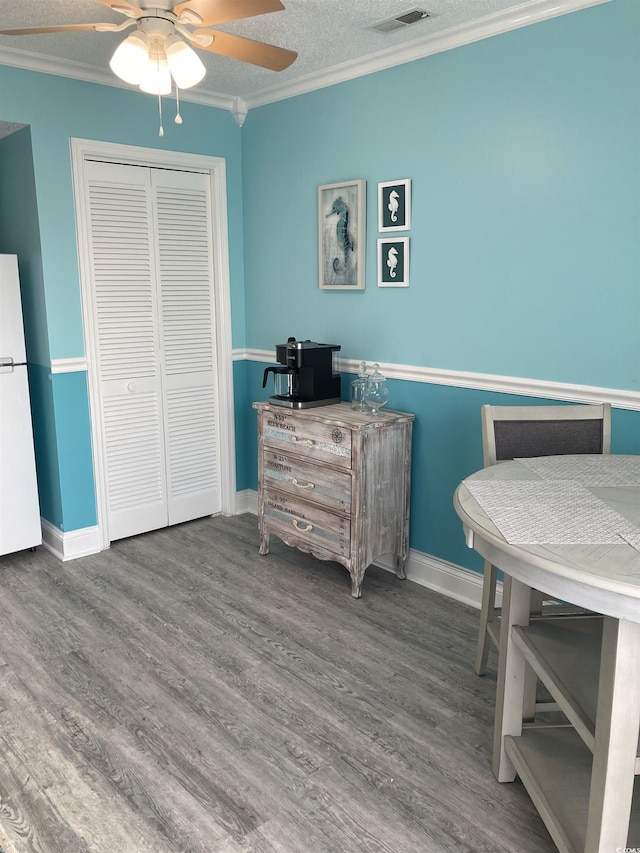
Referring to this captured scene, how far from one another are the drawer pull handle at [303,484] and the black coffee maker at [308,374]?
373 millimetres

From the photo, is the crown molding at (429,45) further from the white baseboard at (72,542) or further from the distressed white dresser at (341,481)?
the white baseboard at (72,542)

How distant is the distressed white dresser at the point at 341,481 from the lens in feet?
Result: 10.3

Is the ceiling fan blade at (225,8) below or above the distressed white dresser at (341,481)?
above

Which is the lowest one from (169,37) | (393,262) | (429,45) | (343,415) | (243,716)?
(243,716)

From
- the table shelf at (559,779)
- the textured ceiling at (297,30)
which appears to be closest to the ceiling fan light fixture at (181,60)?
the textured ceiling at (297,30)

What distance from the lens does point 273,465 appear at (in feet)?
11.6

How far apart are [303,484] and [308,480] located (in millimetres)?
45

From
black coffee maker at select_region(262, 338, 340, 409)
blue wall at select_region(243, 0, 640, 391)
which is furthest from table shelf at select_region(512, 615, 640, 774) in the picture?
black coffee maker at select_region(262, 338, 340, 409)

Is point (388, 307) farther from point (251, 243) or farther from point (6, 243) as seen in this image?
point (6, 243)

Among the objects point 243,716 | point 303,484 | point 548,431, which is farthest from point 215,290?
point 243,716

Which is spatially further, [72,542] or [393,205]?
[72,542]

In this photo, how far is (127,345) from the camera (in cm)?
379

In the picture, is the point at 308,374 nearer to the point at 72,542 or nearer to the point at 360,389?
the point at 360,389

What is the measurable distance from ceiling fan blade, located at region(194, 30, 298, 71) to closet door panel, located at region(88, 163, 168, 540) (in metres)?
1.50
